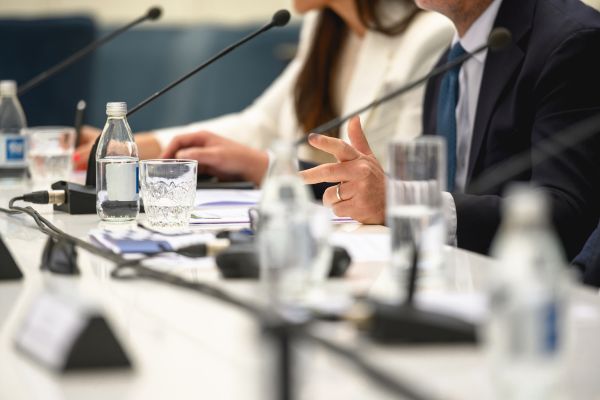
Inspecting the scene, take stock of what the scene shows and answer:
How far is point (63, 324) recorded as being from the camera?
0.66 meters

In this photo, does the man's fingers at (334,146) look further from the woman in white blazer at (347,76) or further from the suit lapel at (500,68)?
the woman in white blazer at (347,76)

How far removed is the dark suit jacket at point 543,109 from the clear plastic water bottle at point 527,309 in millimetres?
887

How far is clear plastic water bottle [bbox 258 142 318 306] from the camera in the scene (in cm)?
81

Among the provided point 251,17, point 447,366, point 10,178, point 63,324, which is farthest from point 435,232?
point 251,17

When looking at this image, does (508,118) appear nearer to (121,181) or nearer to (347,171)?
(347,171)

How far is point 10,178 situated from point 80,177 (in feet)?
0.51

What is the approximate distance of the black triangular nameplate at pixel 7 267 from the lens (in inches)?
36.8

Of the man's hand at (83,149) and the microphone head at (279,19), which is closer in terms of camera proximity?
the microphone head at (279,19)

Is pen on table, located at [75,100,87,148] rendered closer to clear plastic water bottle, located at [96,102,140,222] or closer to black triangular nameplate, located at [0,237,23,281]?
clear plastic water bottle, located at [96,102,140,222]

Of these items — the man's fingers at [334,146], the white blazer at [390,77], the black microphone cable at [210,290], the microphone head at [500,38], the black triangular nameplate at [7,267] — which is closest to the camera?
the black microphone cable at [210,290]

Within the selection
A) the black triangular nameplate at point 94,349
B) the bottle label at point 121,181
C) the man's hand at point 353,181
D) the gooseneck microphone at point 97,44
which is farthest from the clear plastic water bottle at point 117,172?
the black triangular nameplate at point 94,349

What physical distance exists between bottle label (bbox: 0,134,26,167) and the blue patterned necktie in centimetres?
78

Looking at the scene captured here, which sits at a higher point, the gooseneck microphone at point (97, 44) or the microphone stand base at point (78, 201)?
the gooseneck microphone at point (97, 44)

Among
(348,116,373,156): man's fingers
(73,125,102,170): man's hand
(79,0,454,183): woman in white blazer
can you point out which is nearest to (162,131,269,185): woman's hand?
(79,0,454,183): woman in white blazer
